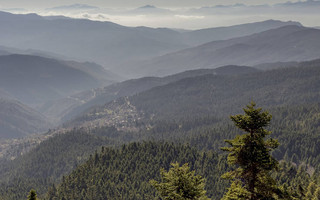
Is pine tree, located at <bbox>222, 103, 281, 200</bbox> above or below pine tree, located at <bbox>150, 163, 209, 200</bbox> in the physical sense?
above

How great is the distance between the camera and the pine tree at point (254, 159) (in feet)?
102

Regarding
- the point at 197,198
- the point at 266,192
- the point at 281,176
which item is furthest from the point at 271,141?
the point at 281,176

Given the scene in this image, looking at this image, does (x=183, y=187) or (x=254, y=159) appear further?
(x=183, y=187)

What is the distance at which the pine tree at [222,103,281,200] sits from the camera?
102 ft

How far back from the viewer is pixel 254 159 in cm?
3123

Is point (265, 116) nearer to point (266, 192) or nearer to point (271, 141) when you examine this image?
point (271, 141)

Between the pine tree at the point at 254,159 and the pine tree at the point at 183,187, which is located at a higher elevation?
the pine tree at the point at 254,159

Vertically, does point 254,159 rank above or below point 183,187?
above

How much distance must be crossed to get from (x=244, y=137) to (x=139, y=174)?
496 feet

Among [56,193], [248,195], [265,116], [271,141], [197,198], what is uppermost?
[265,116]

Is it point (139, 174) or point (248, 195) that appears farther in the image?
point (139, 174)

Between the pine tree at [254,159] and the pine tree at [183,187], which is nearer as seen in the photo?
the pine tree at [254,159]

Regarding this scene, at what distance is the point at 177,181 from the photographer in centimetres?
3697

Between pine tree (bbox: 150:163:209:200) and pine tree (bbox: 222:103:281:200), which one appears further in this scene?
pine tree (bbox: 150:163:209:200)
